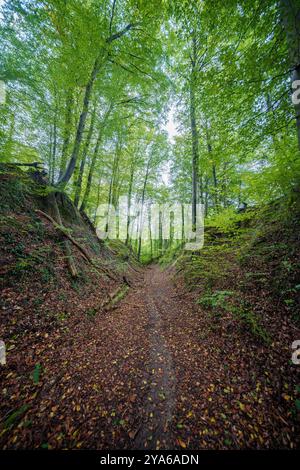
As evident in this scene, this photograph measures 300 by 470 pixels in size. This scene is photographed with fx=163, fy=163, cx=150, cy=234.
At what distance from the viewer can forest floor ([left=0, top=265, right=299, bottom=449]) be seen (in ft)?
6.88

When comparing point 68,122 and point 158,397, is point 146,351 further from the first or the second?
point 68,122

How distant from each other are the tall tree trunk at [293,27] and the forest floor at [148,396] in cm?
545

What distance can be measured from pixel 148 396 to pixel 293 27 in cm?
701

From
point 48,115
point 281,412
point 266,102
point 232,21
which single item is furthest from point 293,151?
point 48,115

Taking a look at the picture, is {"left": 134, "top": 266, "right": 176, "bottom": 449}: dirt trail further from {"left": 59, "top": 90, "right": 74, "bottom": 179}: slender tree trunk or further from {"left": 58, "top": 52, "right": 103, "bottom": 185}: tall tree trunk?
{"left": 59, "top": 90, "right": 74, "bottom": 179}: slender tree trunk

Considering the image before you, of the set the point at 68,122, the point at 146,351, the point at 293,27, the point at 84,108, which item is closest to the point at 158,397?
the point at 146,351

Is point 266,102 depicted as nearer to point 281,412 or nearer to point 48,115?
point 281,412

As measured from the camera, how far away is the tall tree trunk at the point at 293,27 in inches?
116

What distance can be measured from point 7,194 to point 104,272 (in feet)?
15.8

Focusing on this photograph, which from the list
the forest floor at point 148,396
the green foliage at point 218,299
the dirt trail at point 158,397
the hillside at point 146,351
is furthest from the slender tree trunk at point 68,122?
the green foliage at point 218,299

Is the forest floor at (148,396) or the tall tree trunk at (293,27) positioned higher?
the tall tree trunk at (293,27)

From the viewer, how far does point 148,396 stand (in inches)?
107

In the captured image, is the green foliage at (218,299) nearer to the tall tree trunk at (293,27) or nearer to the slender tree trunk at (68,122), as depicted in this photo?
the tall tree trunk at (293,27)
